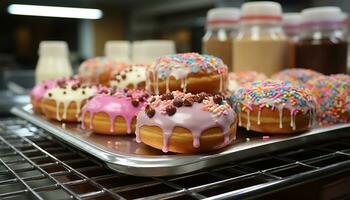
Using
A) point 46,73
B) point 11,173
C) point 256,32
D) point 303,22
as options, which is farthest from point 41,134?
point 303,22

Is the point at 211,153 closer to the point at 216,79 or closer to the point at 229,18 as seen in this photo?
the point at 216,79

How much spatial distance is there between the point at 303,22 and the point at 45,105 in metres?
1.05

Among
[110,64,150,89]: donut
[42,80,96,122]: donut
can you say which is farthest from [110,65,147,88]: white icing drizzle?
[42,80,96,122]: donut

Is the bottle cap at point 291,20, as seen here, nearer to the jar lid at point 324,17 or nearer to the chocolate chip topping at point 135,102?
the jar lid at point 324,17

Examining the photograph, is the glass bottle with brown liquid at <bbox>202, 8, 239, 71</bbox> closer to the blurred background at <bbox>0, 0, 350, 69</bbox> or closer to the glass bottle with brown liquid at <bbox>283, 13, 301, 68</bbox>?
the glass bottle with brown liquid at <bbox>283, 13, 301, 68</bbox>

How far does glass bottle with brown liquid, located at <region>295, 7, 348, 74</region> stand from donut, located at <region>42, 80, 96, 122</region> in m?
0.87

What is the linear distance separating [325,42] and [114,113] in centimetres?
93

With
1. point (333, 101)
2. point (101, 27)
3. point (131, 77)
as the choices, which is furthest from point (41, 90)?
point (101, 27)

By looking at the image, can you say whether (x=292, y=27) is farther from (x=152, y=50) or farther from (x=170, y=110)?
(x=170, y=110)

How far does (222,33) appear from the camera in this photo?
1712 millimetres

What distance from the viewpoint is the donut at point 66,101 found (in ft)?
3.96

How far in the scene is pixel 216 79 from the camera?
107 cm

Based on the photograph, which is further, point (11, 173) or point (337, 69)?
point (337, 69)

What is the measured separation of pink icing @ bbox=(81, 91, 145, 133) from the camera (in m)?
1.04
